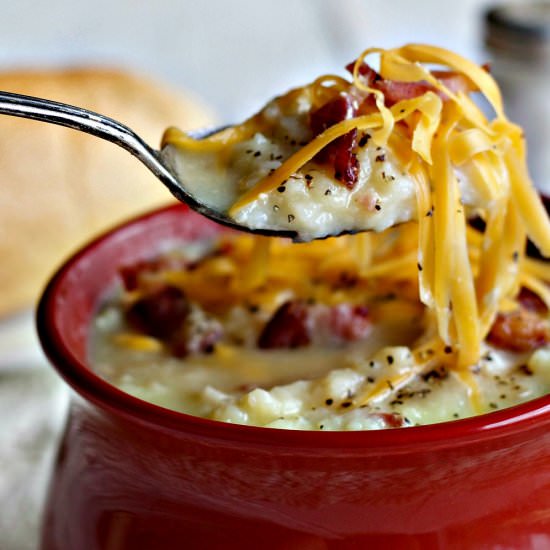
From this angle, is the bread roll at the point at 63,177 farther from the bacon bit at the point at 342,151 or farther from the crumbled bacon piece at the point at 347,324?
the bacon bit at the point at 342,151

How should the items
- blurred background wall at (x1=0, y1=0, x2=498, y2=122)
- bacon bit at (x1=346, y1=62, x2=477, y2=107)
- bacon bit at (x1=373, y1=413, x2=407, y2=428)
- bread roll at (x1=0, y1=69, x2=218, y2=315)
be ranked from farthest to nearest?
blurred background wall at (x1=0, y1=0, x2=498, y2=122)
bread roll at (x1=0, y1=69, x2=218, y2=315)
bacon bit at (x1=346, y1=62, x2=477, y2=107)
bacon bit at (x1=373, y1=413, x2=407, y2=428)

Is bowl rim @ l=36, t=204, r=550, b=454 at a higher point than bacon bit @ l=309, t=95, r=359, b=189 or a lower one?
lower

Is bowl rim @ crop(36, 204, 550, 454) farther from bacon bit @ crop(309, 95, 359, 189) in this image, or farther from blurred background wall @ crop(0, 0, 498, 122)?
blurred background wall @ crop(0, 0, 498, 122)

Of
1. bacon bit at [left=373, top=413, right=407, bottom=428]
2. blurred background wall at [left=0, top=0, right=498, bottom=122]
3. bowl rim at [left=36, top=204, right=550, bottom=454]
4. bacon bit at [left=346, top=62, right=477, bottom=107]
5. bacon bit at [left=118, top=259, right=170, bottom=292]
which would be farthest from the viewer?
blurred background wall at [left=0, top=0, right=498, bottom=122]

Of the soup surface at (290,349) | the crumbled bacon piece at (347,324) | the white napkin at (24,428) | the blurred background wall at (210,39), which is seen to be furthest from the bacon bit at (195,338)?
the blurred background wall at (210,39)

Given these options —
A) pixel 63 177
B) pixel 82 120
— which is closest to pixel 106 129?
pixel 82 120

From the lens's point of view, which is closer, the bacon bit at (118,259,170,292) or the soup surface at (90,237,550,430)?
the soup surface at (90,237,550,430)

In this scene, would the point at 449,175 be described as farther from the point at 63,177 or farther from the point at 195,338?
the point at 63,177

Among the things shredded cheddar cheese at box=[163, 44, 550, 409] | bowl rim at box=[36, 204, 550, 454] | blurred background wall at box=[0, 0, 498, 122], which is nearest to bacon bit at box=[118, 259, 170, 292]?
shredded cheddar cheese at box=[163, 44, 550, 409]
